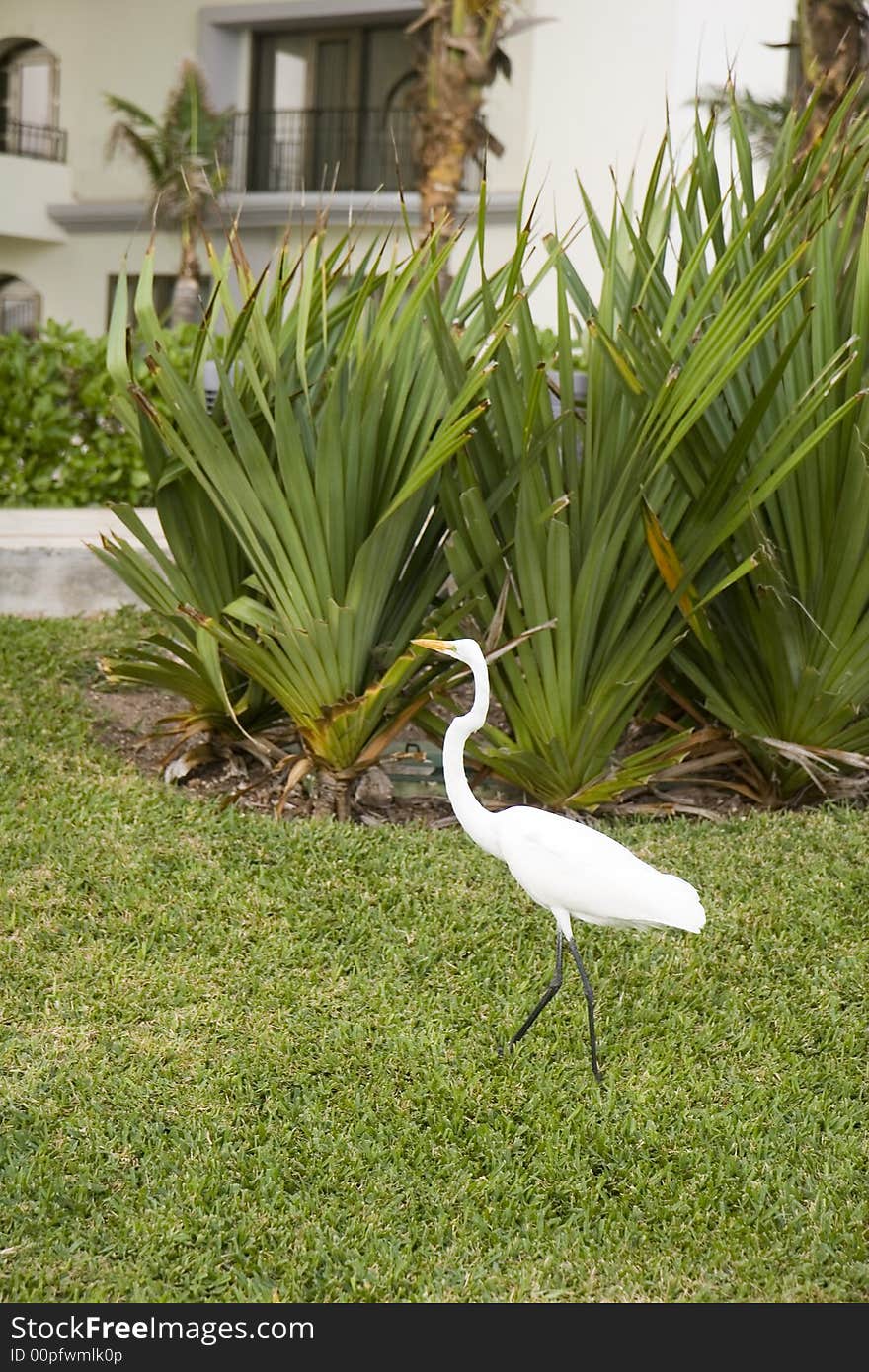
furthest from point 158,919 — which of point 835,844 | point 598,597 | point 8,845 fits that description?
point 835,844

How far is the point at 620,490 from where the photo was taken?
14.0 ft

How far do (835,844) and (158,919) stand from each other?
2068 mm

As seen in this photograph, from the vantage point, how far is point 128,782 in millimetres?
4816

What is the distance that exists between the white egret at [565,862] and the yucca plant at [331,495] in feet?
5.52

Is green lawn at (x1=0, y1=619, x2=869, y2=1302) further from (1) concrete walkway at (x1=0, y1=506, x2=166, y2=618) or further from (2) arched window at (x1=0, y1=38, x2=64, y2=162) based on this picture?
(2) arched window at (x1=0, y1=38, x2=64, y2=162)

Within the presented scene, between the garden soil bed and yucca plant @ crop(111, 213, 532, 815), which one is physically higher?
yucca plant @ crop(111, 213, 532, 815)

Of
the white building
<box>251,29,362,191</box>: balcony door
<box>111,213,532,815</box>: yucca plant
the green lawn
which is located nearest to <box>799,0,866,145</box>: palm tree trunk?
the white building

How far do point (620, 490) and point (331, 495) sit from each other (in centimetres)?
89

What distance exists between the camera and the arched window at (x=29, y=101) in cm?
2158

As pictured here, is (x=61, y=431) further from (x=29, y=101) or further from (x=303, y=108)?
(x=29, y=101)

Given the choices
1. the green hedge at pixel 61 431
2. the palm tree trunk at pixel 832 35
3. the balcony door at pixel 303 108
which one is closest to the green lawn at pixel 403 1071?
the green hedge at pixel 61 431

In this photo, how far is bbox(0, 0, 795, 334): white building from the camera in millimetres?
17984
